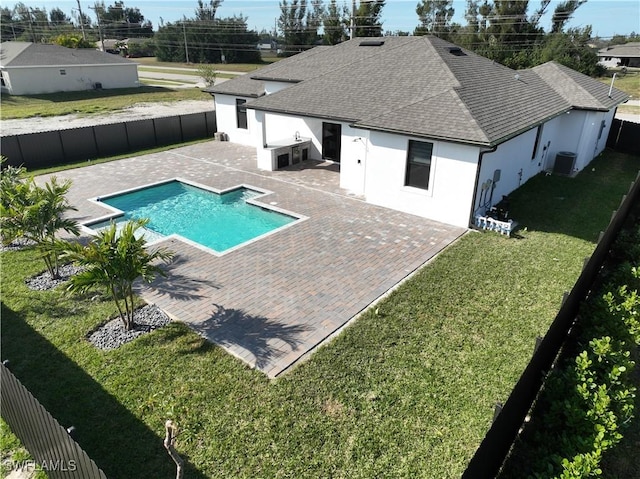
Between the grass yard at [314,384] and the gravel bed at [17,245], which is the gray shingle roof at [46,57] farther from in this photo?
the grass yard at [314,384]

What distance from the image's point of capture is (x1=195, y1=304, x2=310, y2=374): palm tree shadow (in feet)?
26.0

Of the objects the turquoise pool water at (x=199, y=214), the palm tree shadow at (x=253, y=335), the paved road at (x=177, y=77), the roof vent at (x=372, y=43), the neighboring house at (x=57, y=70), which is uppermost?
the roof vent at (x=372, y=43)

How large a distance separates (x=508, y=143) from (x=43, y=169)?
2034 centimetres

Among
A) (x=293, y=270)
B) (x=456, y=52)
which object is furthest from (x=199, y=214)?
(x=456, y=52)

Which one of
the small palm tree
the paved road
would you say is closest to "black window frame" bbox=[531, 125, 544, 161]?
the small palm tree

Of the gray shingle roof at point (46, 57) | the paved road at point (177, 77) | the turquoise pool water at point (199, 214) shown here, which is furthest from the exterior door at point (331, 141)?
the gray shingle roof at point (46, 57)

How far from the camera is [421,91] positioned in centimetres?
1622

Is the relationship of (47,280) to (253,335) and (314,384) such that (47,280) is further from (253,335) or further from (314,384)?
(314,384)

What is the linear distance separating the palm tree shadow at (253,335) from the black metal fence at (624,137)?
2265cm

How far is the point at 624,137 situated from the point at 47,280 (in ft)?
87.6

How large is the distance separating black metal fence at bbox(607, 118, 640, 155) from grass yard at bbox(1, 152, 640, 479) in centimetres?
1615

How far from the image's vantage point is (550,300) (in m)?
9.69

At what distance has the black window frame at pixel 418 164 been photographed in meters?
13.8

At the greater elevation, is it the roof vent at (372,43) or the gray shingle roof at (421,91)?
the roof vent at (372,43)
